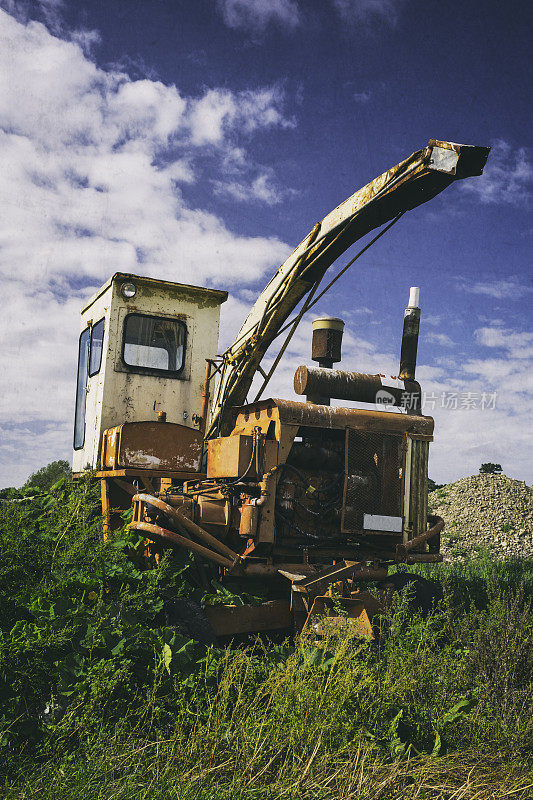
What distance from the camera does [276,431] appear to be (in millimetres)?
6000

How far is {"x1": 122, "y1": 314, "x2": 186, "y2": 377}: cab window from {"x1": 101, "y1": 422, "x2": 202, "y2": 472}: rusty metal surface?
1.62m

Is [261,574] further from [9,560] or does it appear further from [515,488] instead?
[515,488]

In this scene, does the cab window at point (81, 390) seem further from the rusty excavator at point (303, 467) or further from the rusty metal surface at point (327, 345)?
the rusty metal surface at point (327, 345)

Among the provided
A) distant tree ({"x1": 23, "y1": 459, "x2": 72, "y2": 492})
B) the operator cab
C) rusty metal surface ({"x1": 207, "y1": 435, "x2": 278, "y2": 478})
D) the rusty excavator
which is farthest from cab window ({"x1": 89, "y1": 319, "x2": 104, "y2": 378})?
distant tree ({"x1": 23, "y1": 459, "x2": 72, "y2": 492})

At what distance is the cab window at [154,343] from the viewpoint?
8.48 meters

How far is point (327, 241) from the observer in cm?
675

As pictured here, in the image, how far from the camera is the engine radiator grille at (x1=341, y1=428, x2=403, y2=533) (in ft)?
19.9

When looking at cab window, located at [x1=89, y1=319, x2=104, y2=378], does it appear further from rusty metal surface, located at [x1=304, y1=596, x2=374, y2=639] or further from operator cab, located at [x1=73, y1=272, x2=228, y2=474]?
rusty metal surface, located at [x1=304, y1=596, x2=374, y2=639]

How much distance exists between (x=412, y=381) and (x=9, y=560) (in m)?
4.39

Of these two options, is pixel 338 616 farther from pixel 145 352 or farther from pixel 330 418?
pixel 145 352

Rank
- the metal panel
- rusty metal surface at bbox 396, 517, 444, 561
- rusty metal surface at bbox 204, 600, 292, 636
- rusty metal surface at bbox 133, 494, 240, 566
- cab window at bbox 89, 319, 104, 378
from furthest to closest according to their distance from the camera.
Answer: cab window at bbox 89, 319, 104, 378 → the metal panel → rusty metal surface at bbox 396, 517, 444, 561 → rusty metal surface at bbox 133, 494, 240, 566 → rusty metal surface at bbox 204, 600, 292, 636

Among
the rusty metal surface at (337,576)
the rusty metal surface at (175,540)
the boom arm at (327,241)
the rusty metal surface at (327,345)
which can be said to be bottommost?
the rusty metal surface at (337,576)

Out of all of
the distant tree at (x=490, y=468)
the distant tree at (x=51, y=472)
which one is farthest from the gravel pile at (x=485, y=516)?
the distant tree at (x=51, y=472)

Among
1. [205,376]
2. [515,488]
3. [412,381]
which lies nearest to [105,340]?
[205,376]
